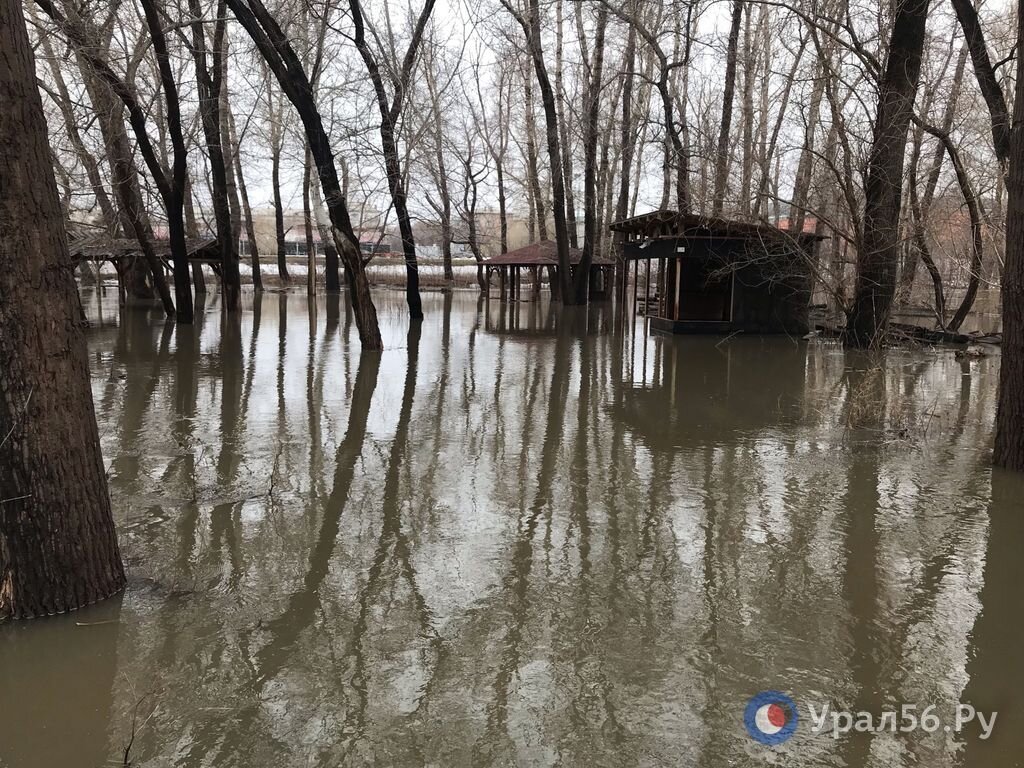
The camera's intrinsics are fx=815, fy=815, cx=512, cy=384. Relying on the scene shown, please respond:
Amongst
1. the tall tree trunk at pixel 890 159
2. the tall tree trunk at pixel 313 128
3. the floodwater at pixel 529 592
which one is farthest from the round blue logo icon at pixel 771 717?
the tall tree trunk at pixel 313 128

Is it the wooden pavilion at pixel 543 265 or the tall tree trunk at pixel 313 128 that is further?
the wooden pavilion at pixel 543 265

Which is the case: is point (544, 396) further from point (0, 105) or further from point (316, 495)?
point (0, 105)

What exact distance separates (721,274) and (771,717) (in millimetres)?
15070

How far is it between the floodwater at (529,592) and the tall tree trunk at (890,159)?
5.33m

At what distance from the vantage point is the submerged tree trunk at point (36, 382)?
348 cm

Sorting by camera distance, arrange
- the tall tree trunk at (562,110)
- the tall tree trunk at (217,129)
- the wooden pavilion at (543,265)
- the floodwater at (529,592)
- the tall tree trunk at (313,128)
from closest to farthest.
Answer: the floodwater at (529,592) < the tall tree trunk at (313,128) < the tall tree trunk at (217,129) < the tall tree trunk at (562,110) < the wooden pavilion at (543,265)

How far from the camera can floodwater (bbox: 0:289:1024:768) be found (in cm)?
292

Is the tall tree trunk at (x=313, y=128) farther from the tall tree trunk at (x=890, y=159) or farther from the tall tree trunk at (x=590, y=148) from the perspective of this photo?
the tall tree trunk at (x=590, y=148)

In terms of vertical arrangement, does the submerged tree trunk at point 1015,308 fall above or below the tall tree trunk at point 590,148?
below

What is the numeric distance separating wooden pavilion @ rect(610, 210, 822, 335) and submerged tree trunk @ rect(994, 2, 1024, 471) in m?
9.31

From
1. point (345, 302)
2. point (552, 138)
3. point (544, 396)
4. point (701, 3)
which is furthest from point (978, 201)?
point (345, 302)

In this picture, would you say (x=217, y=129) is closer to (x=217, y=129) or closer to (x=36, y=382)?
(x=217, y=129)

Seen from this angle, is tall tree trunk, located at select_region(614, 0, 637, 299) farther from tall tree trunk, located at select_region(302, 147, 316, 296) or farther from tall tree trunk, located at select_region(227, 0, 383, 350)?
tall tree trunk, located at select_region(302, 147, 316, 296)

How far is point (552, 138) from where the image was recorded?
76.7 ft
